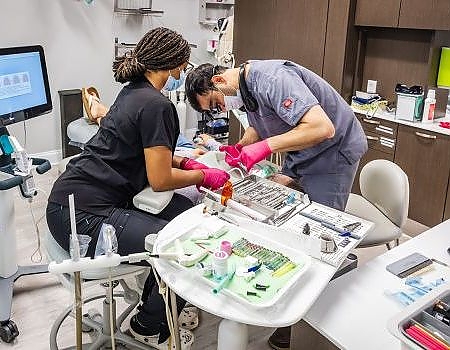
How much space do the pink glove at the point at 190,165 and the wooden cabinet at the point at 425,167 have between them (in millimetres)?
1718

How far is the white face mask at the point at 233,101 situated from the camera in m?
1.92

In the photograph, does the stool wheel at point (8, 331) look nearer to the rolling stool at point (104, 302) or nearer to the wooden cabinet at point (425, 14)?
the rolling stool at point (104, 302)

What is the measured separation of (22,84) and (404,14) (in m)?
2.43

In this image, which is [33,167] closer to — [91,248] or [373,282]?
[91,248]

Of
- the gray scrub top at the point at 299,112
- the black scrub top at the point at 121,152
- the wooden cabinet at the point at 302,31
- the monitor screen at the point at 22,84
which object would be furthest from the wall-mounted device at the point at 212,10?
the black scrub top at the point at 121,152

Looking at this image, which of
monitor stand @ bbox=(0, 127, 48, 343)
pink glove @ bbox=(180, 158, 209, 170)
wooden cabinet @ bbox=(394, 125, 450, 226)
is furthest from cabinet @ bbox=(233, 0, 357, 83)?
monitor stand @ bbox=(0, 127, 48, 343)

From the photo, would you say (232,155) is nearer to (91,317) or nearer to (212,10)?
(91,317)

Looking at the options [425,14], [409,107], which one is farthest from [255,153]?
[425,14]

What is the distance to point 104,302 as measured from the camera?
6.66 ft

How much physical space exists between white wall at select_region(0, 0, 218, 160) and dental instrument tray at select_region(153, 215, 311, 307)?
310 centimetres

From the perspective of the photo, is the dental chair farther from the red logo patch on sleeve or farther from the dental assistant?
the red logo patch on sleeve

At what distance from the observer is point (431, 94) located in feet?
10.5

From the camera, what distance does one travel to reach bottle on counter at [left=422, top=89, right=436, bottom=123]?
3.16m

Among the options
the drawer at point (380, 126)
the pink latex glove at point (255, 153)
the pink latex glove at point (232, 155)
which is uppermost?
the pink latex glove at point (255, 153)
